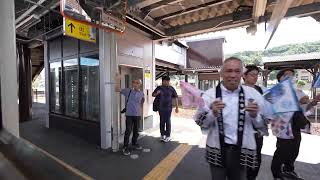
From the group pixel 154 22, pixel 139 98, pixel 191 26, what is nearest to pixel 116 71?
pixel 139 98

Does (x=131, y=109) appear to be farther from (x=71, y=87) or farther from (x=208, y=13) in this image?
(x=208, y=13)

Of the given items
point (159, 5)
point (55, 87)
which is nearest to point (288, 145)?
point (159, 5)

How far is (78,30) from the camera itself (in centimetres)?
447

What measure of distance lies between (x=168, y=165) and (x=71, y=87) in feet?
13.6

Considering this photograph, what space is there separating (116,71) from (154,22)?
2075 millimetres

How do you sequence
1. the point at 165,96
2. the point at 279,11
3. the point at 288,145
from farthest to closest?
1. the point at 165,96
2. the point at 279,11
3. the point at 288,145

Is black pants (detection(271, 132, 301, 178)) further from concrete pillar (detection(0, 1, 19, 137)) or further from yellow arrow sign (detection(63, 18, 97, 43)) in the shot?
yellow arrow sign (detection(63, 18, 97, 43))

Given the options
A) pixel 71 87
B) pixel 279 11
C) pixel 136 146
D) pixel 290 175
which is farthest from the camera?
pixel 71 87

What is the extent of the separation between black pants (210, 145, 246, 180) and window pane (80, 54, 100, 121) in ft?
13.8

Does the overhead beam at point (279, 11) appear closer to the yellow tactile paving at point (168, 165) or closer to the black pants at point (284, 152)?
the black pants at point (284, 152)

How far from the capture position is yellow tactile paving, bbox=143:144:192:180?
3.69 meters

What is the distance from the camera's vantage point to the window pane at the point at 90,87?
561 centimetres

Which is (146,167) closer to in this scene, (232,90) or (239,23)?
(232,90)

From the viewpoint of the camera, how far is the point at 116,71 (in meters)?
5.04
